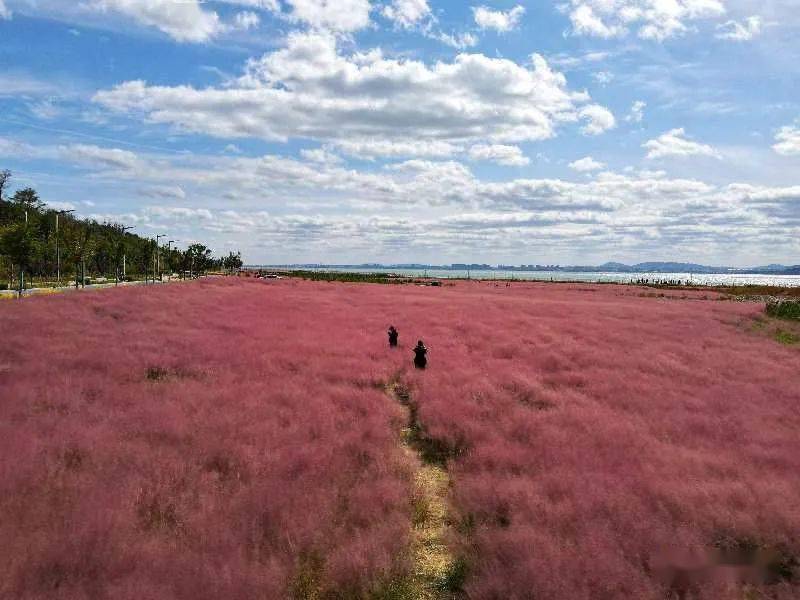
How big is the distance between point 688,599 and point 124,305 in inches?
1254

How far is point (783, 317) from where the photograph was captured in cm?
3903

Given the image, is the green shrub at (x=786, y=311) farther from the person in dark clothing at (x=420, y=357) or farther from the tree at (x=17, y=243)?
the tree at (x=17, y=243)

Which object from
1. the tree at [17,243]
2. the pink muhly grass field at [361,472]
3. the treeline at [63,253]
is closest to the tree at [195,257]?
the treeline at [63,253]

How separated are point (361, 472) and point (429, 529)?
165 centimetres

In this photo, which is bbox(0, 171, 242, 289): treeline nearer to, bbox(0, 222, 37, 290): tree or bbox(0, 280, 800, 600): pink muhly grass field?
bbox(0, 222, 37, 290): tree

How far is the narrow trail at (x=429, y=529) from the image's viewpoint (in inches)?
234

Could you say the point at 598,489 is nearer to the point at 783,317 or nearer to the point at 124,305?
the point at 124,305

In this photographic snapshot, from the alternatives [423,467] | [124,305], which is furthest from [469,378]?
[124,305]

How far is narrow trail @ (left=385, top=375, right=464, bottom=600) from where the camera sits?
5945 millimetres

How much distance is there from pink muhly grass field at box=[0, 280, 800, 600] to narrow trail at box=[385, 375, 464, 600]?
0.26 metres

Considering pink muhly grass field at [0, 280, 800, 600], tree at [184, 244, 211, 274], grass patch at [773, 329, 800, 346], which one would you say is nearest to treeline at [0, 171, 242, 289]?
tree at [184, 244, 211, 274]

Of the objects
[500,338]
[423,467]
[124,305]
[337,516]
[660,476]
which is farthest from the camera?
[124,305]

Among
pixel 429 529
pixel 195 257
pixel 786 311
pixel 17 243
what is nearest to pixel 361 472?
pixel 429 529

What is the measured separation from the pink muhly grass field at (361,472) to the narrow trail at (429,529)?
0.26 metres
